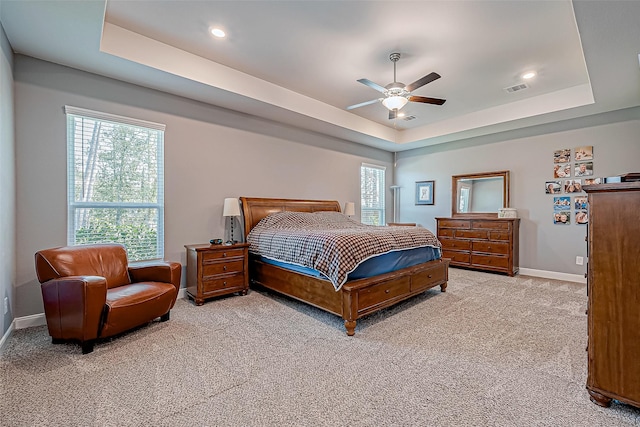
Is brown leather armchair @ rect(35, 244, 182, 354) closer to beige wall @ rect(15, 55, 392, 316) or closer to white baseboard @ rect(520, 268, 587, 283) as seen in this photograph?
beige wall @ rect(15, 55, 392, 316)

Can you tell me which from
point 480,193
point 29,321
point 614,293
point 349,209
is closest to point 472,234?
point 480,193

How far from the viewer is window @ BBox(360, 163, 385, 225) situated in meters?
6.71

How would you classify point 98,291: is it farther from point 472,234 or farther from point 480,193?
point 480,193

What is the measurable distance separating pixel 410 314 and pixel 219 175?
3.27 m

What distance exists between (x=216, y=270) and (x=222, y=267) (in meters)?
0.08

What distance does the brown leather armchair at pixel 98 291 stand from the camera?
2303 mm

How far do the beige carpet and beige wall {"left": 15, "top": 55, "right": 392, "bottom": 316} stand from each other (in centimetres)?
114

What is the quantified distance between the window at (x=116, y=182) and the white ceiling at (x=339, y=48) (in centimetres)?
61

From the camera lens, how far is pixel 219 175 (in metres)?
4.38

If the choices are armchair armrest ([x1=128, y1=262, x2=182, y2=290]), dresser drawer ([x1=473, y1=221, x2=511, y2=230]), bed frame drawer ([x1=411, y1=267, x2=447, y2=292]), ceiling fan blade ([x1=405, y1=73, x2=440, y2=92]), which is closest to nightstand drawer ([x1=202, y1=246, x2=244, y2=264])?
armchair armrest ([x1=128, y1=262, x2=182, y2=290])

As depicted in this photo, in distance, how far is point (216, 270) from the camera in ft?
12.2

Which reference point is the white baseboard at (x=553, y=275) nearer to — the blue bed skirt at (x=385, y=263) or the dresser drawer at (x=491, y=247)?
the dresser drawer at (x=491, y=247)

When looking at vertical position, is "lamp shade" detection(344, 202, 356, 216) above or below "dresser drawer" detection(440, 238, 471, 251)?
above

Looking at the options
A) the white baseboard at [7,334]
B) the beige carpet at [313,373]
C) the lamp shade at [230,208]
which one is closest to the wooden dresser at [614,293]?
the beige carpet at [313,373]
